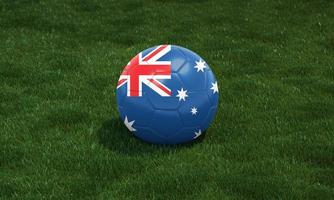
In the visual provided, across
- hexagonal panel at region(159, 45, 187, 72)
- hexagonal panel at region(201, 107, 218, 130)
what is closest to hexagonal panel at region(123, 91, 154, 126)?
hexagonal panel at region(159, 45, 187, 72)

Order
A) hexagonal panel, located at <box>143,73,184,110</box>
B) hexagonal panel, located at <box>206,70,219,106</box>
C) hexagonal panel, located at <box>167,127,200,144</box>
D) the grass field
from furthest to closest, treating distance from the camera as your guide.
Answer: hexagonal panel, located at <box>206,70,219,106</box> < hexagonal panel, located at <box>167,127,200,144</box> < hexagonal panel, located at <box>143,73,184,110</box> < the grass field

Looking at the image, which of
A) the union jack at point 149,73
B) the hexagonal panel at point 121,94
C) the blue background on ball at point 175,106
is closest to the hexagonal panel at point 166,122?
the blue background on ball at point 175,106

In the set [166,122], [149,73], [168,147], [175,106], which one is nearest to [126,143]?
[168,147]

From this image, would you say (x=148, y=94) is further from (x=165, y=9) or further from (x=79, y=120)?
(x=165, y=9)

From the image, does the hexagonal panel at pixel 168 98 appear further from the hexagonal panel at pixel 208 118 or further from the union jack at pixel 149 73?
the hexagonal panel at pixel 208 118

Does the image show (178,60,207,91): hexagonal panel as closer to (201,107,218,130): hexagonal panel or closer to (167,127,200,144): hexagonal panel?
A: (201,107,218,130): hexagonal panel

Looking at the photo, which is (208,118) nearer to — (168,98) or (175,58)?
(168,98)

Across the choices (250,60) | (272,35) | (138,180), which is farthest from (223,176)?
(272,35)
